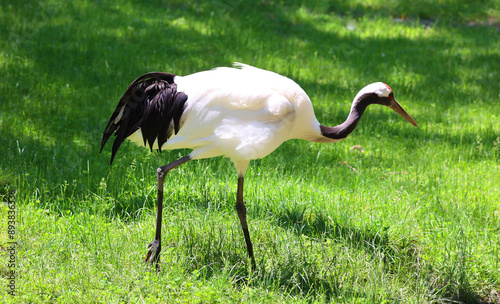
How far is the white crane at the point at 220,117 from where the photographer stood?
12.3ft

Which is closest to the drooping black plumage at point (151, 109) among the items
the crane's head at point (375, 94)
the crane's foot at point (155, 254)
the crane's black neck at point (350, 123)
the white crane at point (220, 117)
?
the white crane at point (220, 117)

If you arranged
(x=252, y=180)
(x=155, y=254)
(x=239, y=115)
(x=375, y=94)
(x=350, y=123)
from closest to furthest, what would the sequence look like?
(x=239, y=115), (x=155, y=254), (x=350, y=123), (x=375, y=94), (x=252, y=180)

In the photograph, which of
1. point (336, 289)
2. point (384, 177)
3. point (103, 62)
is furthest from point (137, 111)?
point (103, 62)

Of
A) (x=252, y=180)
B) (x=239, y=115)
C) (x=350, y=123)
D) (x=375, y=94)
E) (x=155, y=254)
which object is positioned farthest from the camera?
(x=252, y=180)

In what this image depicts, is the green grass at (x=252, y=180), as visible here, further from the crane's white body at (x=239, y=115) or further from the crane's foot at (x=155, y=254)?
the crane's white body at (x=239, y=115)

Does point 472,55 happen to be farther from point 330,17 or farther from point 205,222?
point 205,222

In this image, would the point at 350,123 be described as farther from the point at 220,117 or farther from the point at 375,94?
the point at 220,117

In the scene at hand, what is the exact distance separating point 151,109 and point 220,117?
0.54 metres

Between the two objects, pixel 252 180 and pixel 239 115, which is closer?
pixel 239 115

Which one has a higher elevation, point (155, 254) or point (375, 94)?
point (375, 94)

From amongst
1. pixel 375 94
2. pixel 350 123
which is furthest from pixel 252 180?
pixel 375 94

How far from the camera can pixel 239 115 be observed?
3.77 m

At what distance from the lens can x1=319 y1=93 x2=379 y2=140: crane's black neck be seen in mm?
4160

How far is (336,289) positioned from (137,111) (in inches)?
76.2
